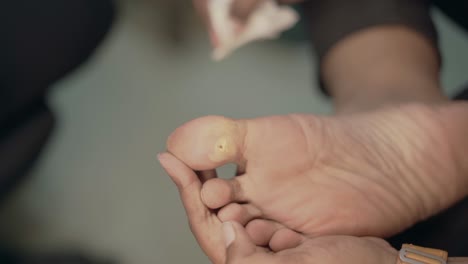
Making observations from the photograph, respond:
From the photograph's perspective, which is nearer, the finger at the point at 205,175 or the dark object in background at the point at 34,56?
the finger at the point at 205,175

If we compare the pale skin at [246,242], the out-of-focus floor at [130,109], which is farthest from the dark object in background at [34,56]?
the pale skin at [246,242]

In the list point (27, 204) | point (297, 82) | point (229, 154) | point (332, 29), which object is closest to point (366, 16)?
point (332, 29)

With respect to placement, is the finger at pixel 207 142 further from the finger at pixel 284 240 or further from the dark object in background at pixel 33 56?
the dark object in background at pixel 33 56

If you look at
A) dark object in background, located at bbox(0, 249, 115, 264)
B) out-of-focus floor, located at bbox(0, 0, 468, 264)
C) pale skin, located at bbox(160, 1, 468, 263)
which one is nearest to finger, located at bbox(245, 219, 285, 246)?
pale skin, located at bbox(160, 1, 468, 263)

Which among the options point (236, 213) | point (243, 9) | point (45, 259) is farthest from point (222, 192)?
point (45, 259)

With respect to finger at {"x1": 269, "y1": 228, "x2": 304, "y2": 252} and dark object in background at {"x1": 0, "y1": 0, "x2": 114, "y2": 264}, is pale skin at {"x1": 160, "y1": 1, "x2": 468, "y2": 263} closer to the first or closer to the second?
finger at {"x1": 269, "y1": 228, "x2": 304, "y2": 252}

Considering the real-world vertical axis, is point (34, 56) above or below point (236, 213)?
above

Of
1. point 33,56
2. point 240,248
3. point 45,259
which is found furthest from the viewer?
point 45,259

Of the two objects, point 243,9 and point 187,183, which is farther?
point 243,9

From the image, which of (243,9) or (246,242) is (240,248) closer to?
(246,242)
